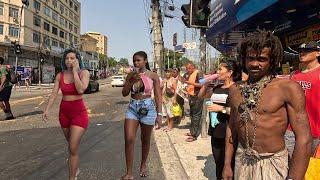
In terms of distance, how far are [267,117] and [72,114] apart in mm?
3251

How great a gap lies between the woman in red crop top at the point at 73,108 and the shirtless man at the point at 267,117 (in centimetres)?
294

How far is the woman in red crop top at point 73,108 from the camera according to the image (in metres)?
5.56

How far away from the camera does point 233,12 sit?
37.7 feet

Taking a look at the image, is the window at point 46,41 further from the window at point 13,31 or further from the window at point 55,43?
the window at point 13,31

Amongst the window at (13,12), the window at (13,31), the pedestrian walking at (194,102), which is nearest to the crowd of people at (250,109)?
the pedestrian walking at (194,102)

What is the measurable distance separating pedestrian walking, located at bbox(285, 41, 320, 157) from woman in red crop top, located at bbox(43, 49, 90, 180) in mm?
2644

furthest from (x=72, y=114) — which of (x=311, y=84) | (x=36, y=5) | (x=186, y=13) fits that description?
(x=36, y=5)

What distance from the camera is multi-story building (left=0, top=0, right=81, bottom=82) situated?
63.0 meters

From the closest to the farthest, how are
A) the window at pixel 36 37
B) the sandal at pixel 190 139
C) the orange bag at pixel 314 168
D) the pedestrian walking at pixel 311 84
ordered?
the orange bag at pixel 314 168 → the pedestrian walking at pixel 311 84 → the sandal at pixel 190 139 → the window at pixel 36 37

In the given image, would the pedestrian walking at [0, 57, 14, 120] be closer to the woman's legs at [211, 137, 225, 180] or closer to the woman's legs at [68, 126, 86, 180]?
the woman's legs at [68, 126, 86, 180]

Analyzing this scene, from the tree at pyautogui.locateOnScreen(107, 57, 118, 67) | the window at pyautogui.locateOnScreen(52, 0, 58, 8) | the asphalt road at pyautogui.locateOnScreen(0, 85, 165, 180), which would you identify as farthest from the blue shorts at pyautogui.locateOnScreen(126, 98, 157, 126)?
the tree at pyautogui.locateOnScreen(107, 57, 118, 67)

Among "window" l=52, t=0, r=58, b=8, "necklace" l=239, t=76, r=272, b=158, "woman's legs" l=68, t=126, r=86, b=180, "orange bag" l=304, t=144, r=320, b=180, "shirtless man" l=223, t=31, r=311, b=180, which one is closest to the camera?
"shirtless man" l=223, t=31, r=311, b=180

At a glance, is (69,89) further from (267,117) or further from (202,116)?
(202,116)

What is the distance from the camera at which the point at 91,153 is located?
8234 mm
